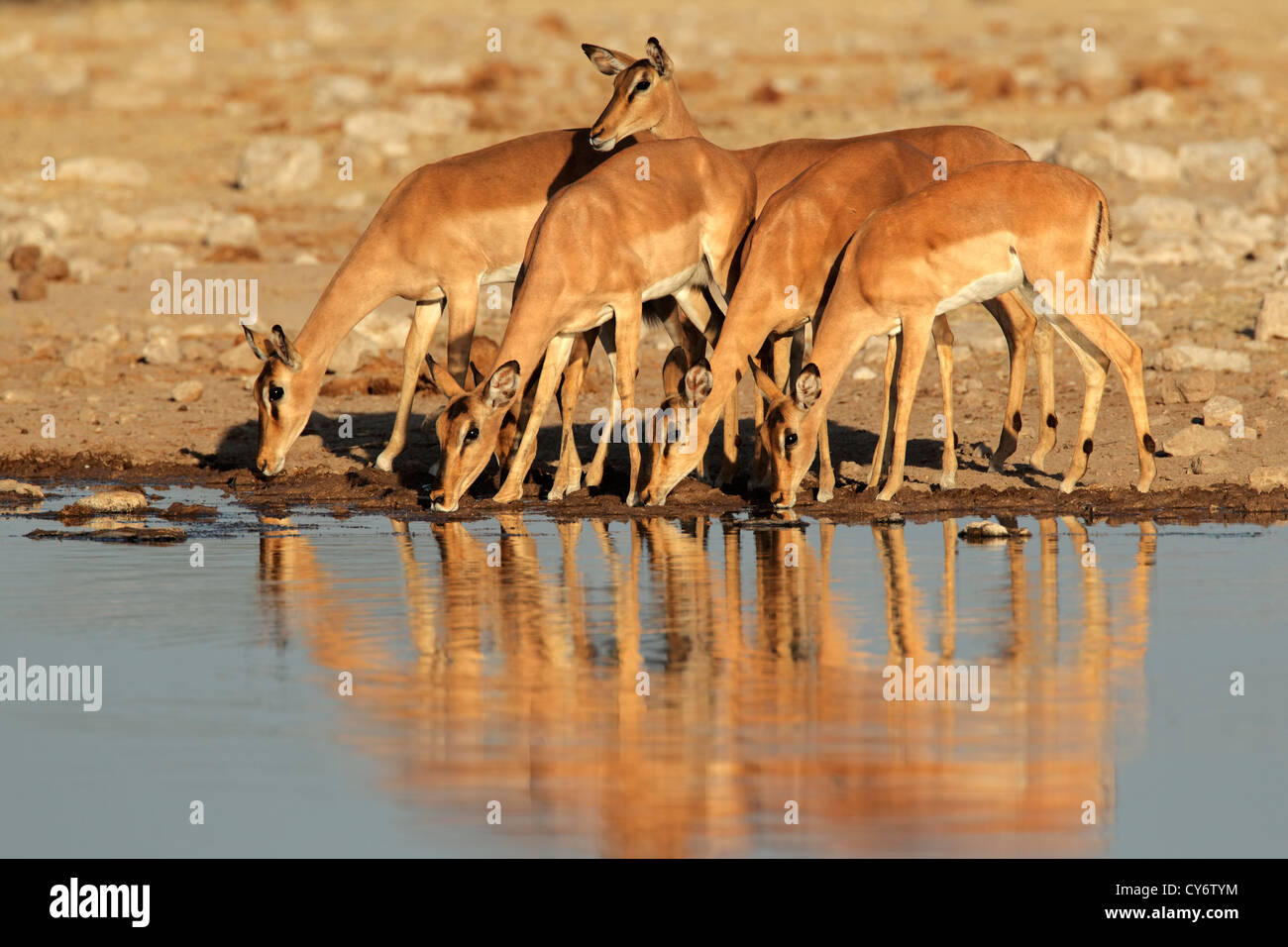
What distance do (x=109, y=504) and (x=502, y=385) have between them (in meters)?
3.03

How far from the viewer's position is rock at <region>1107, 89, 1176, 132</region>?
1373 inches

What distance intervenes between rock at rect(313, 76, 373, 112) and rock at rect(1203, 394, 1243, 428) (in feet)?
81.7

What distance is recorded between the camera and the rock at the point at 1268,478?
1397cm

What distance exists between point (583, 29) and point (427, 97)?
70.0 ft

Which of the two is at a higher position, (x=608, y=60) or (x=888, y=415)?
(x=608, y=60)

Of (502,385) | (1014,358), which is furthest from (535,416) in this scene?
(1014,358)

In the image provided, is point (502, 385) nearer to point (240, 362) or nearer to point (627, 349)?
point (627, 349)

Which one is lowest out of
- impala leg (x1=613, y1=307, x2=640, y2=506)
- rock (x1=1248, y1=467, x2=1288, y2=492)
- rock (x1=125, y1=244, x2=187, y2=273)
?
rock (x1=1248, y1=467, x2=1288, y2=492)

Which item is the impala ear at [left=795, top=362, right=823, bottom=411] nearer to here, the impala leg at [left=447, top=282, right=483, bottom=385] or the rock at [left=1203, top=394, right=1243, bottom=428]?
the impala leg at [left=447, top=282, right=483, bottom=385]

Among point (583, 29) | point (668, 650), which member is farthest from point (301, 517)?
point (583, 29)

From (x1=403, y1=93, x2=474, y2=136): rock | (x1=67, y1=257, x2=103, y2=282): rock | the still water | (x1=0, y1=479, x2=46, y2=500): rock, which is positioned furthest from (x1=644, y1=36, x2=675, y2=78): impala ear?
(x1=403, y1=93, x2=474, y2=136): rock

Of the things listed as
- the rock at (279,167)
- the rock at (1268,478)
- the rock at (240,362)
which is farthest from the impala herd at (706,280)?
the rock at (279,167)

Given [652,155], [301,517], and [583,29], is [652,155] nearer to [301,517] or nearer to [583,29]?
[301,517]

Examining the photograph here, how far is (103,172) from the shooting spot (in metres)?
31.1
